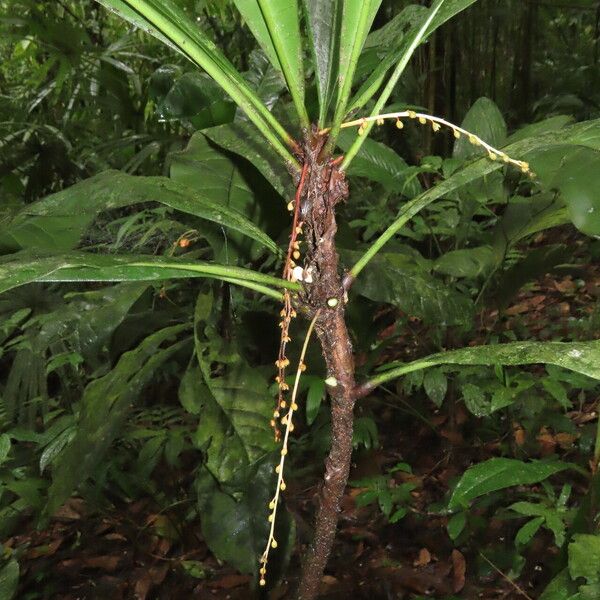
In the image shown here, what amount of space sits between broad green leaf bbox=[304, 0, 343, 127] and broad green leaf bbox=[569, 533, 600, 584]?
53 centimetres

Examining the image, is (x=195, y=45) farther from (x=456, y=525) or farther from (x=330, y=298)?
(x=456, y=525)

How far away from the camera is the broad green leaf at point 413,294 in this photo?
96cm

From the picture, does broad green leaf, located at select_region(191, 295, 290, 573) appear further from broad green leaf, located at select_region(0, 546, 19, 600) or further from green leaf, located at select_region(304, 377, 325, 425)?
broad green leaf, located at select_region(0, 546, 19, 600)

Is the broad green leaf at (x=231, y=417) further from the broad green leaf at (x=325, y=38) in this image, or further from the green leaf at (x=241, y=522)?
the broad green leaf at (x=325, y=38)

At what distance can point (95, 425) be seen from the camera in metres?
0.93

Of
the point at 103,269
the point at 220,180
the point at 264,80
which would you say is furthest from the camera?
the point at 264,80

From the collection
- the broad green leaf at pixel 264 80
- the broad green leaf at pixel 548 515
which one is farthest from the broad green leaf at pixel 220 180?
the broad green leaf at pixel 548 515

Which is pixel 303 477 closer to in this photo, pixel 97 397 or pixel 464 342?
pixel 464 342

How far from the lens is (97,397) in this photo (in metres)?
0.96

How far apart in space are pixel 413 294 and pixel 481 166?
347 millimetres

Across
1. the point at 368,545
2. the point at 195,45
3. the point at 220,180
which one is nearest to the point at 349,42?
the point at 195,45

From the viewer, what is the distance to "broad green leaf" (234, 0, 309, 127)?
565 millimetres

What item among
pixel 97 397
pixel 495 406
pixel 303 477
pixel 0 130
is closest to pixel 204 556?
pixel 303 477

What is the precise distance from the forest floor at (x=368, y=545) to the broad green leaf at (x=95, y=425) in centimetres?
46
